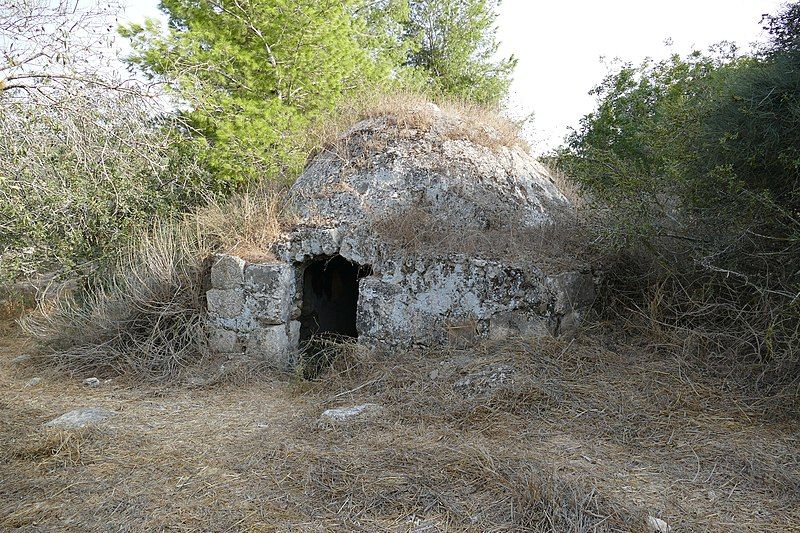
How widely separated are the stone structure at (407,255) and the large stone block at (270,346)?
11mm

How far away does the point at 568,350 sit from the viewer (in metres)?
5.35

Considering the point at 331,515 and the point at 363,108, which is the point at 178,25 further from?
the point at 331,515

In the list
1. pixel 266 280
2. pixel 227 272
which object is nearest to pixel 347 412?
pixel 266 280

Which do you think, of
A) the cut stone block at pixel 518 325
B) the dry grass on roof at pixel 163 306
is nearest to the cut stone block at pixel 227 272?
the dry grass on roof at pixel 163 306

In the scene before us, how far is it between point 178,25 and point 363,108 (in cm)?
784

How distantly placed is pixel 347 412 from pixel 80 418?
206cm

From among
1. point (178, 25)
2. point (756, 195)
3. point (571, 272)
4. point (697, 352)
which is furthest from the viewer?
point (178, 25)

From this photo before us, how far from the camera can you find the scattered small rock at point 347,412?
4.75m

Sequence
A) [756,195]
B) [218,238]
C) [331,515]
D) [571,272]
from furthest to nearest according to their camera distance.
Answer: [218,238], [571,272], [756,195], [331,515]

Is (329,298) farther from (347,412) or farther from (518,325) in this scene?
(347,412)

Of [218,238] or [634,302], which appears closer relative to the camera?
[634,302]

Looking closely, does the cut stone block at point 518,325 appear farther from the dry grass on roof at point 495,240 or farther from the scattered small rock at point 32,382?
the scattered small rock at point 32,382

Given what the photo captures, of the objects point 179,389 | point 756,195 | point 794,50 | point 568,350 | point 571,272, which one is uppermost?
point 794,50

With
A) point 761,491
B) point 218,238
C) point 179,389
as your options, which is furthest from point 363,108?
point 761,491
